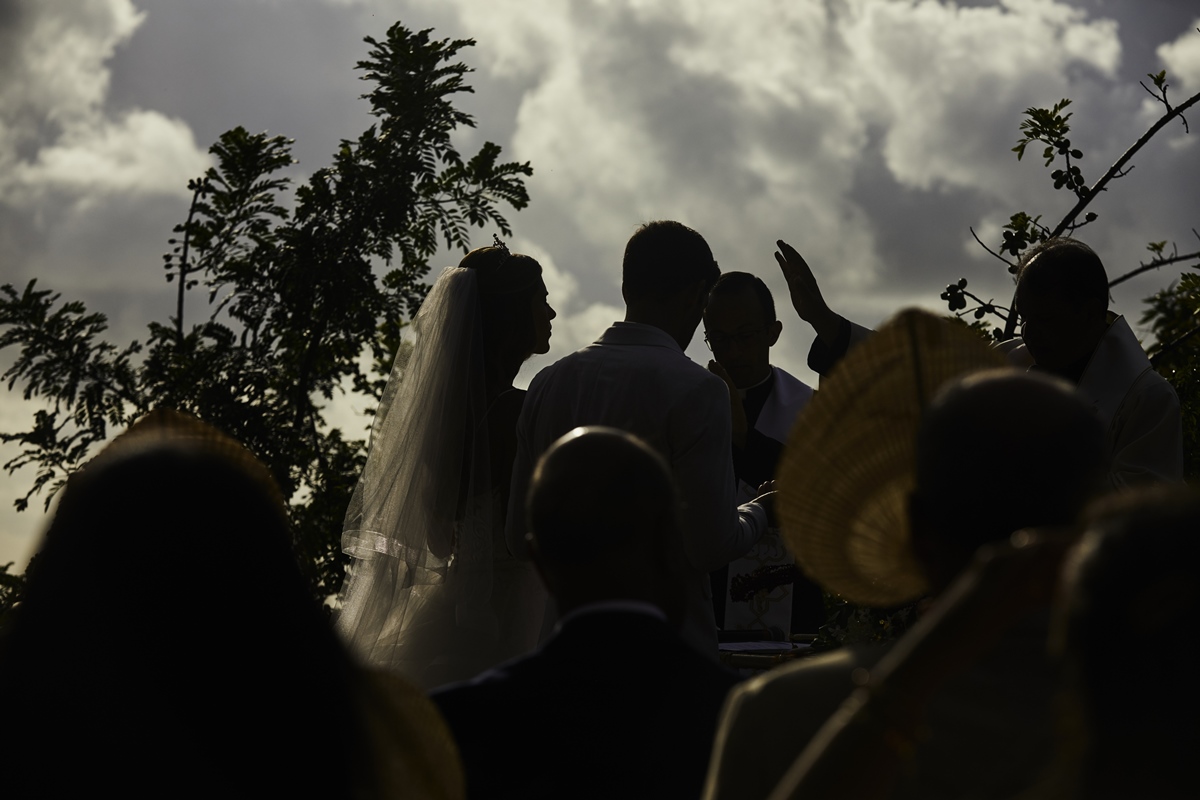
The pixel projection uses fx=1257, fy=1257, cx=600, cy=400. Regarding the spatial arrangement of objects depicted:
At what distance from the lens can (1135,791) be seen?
47.3 inches

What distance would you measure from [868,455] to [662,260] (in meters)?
2.53

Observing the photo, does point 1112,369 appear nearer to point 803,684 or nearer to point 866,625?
point 866,625

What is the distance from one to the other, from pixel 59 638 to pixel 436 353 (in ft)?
13.5

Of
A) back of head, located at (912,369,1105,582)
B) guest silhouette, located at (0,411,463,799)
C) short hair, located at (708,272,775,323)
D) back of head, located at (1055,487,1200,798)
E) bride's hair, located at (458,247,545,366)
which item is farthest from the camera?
short hair, located at (708,272,775,323)

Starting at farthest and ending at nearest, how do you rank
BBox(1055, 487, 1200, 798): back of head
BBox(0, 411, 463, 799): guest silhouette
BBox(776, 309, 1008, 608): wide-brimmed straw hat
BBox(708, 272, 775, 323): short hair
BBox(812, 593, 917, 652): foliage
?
BBox(708, 272, 775, 323): short hair
BBox(812, 593, 917, 652): foliage
BBox(776, 309, 1008, 608): wide-brimmed straw hat
BBox(0, 411, 463, 799): guest silhouette
BBox(1055, 487, 1200, 798): back of head

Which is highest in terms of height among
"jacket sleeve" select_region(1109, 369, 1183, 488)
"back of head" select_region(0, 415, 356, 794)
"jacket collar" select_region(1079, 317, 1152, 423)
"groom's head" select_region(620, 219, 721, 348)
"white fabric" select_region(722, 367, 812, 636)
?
"groom's head" select_region(620, 219, 721, 348)

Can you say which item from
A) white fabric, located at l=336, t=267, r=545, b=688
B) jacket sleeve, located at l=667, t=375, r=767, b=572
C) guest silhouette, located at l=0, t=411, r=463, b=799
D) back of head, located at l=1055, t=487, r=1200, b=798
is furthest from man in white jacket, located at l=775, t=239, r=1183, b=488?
back of head, located at l=1055, t=487, r=1200, b=798

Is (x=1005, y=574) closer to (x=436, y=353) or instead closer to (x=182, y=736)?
(x=182, y=736)

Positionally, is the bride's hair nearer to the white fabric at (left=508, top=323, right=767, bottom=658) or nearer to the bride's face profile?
the bride's face profile

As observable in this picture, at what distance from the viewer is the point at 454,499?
569 cm

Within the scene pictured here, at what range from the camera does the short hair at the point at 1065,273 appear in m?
4.71

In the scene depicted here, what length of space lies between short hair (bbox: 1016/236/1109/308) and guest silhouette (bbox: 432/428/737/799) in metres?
Result: 2.64

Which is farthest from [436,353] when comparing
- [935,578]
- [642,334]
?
[935,578]

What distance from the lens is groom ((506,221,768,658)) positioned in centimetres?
450
